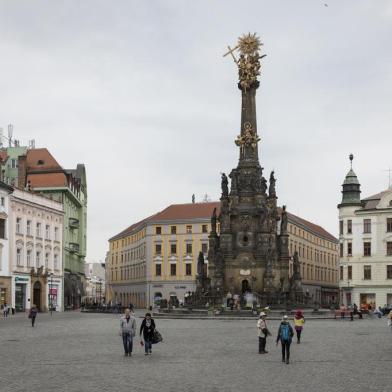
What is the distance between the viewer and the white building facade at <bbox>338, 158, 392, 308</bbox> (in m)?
90.7

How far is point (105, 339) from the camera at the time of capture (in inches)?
1334

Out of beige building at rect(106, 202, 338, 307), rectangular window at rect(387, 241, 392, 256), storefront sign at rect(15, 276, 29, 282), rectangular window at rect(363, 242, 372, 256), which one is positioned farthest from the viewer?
beige building at rect(106, 202, 338, 307)

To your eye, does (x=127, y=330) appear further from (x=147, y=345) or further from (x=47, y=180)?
(x=47, y=180)

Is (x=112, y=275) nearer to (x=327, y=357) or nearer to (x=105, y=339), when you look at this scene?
(x=105, y=339)

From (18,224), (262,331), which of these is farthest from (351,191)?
(262,331)

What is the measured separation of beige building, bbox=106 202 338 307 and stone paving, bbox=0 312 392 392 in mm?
76126

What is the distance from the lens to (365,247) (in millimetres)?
92188

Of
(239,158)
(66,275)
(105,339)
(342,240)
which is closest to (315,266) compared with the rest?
(342,240)

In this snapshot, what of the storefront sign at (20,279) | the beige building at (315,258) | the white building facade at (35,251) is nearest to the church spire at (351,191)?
the beige building at (315,258)

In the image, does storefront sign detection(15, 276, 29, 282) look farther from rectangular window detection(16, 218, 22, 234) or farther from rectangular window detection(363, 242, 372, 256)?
rectangular window detection(363, 242, 372, 256)

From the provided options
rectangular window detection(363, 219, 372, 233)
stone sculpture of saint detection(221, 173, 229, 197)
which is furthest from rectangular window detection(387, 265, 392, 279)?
stone sculpture of saint detection(221, 173, 229, 197)

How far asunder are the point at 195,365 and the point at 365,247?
239 feet

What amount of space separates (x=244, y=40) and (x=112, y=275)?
8394cm

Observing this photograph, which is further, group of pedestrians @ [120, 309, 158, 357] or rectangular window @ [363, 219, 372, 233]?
rectangular window @ [363, 219, 372, 233]
